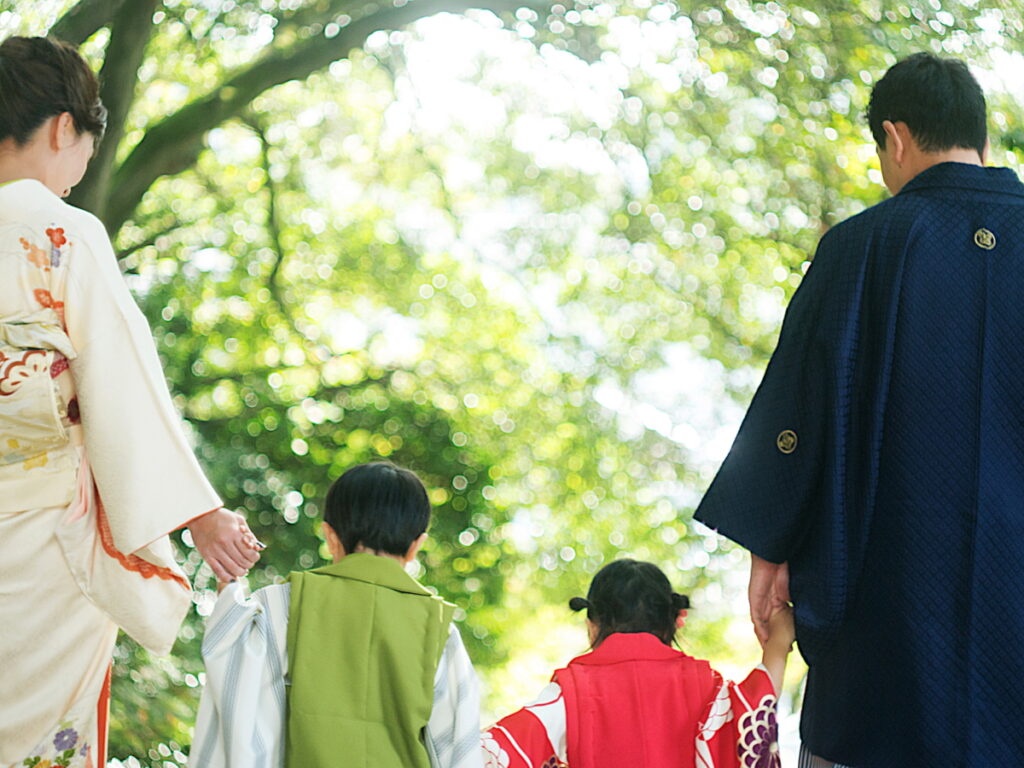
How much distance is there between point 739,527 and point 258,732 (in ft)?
2.84

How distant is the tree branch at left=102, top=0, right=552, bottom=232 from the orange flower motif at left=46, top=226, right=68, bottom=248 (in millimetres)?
2502

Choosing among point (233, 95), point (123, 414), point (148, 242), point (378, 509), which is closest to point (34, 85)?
point (123, 414)

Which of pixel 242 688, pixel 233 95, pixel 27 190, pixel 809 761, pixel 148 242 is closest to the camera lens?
pixel 809 761

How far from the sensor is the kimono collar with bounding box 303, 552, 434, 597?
1.91 metres

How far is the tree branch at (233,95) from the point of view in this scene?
4.04 meters

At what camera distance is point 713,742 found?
1925mm

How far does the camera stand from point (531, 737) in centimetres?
192

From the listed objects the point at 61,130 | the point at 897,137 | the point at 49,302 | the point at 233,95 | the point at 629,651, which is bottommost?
the point at 629,651

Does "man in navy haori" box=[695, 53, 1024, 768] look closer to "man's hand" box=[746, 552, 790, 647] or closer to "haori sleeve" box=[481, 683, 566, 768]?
"man's hand" box=[746, 552, 790, 647]

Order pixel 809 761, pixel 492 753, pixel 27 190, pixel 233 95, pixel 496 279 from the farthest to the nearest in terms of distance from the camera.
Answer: pixel 496 279
pixel 233 95
pixel 492 753
pixel 27 190
pixel 809 761

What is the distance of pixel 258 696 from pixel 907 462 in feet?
3.59

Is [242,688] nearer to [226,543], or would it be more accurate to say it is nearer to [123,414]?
[226,543]

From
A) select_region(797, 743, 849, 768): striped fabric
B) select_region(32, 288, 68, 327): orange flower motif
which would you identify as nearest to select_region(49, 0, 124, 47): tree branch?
select_region(32, 288, 68, 327): orange flower motif

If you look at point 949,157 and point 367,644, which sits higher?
point 949,157
